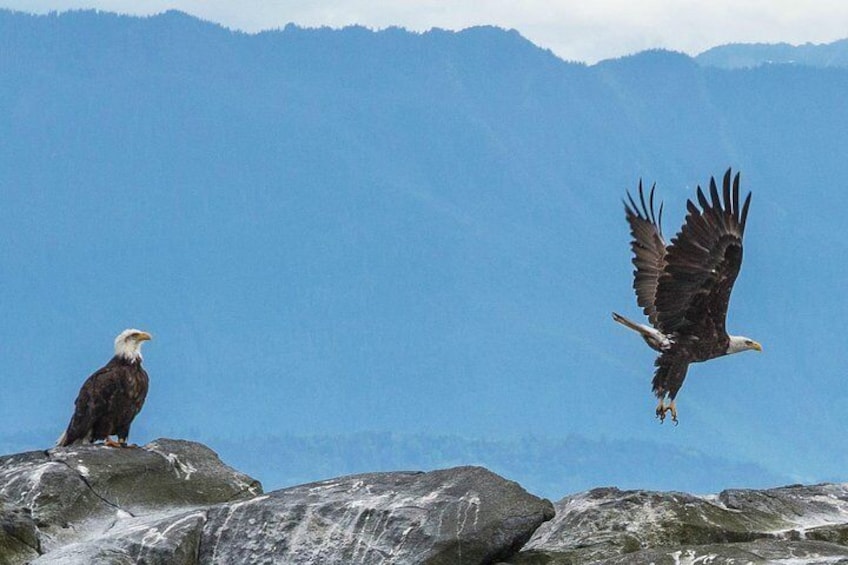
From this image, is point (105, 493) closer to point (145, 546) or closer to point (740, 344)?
point (145, 546)

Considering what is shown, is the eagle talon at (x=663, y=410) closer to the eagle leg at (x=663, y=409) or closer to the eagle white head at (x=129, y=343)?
the eagle leg at (x=663, y=409)

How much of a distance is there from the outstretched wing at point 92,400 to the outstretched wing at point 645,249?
6697 mm

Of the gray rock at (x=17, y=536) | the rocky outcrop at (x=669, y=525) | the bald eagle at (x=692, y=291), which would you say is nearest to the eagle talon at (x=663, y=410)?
the bald eagle at (x=692, y=291)

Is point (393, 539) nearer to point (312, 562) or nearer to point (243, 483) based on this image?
point (312, 562)

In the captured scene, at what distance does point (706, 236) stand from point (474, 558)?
6121 millimetres

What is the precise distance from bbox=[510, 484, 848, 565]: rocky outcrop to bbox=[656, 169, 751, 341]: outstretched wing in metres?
4.09

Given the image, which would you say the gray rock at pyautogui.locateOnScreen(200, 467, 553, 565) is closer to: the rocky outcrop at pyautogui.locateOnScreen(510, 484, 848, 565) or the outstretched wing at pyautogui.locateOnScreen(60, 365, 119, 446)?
the rocky outcrop at pyautogui.locateOnScreen(510, 484, 848, 565)

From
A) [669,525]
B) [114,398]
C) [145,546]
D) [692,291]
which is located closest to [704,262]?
[692,291]

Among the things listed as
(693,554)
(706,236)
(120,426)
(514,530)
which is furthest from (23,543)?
(706,236)

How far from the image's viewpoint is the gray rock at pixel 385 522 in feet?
28.0

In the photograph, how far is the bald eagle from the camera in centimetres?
1359

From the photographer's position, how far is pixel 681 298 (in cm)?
1423

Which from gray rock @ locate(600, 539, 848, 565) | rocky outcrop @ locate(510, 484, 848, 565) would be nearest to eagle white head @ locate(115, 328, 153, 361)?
rocky outcrop @ locate(510, 484, 848, 565)

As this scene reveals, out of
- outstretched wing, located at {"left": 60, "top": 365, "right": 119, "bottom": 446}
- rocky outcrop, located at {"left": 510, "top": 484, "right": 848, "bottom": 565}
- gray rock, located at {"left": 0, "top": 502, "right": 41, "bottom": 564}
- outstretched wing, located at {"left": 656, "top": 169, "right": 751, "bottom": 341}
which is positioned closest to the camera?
rocky outcrop, located at {"left": 510, "top": 484, "right": 848, "bottom": 565}
